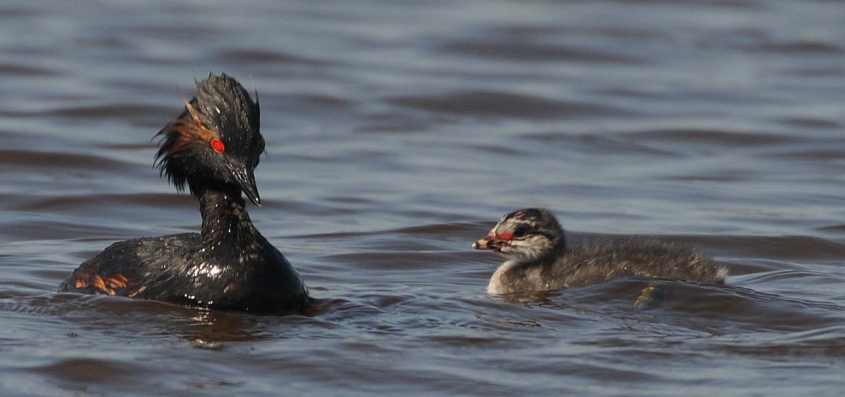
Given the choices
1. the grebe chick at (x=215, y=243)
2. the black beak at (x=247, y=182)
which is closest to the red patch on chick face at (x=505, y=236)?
the grebe chick at (x=215, y=243)

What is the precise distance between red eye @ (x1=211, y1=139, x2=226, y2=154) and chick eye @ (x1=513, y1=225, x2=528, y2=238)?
2.21 metres

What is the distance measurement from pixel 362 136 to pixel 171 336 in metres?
7.97

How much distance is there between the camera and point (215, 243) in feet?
A: 32.4

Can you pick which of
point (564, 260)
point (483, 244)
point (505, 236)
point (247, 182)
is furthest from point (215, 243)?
point (564, 260)

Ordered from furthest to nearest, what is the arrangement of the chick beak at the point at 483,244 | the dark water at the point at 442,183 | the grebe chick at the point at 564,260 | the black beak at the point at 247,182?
the chick beak at the point at 483,244 < the grebe chick at the point at 564,260 < the black beak at the point at 247,182 < the dark water at the point at 442,183

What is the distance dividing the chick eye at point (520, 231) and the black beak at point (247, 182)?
6.94 feet

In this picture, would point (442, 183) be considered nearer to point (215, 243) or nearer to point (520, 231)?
point (520, 231)

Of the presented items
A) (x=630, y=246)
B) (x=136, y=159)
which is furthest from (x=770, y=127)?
(x=630, y=246)

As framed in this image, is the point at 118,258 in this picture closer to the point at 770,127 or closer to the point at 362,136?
the point at 362,136

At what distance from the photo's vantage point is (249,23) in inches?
917

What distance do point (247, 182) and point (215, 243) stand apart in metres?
0.49

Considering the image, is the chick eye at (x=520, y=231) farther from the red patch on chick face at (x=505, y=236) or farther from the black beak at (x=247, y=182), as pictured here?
the black beak at (x=247, y=182)

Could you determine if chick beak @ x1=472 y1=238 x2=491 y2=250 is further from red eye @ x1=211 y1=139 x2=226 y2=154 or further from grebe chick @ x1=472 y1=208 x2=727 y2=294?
red eye @ x1=211 y1=139 x2=226 y2=154

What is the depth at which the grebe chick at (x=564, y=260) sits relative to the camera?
10812mm
